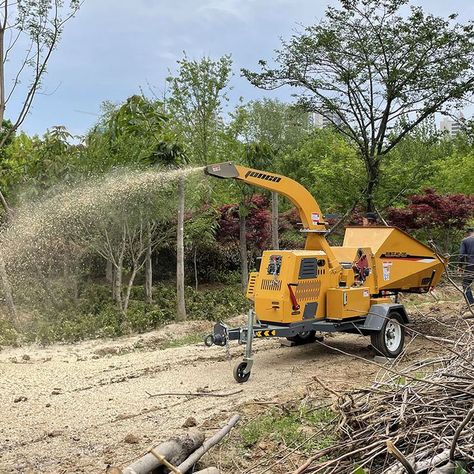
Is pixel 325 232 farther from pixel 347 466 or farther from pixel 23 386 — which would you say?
pixel 347 466

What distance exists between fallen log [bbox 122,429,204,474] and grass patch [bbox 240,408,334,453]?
55 cm

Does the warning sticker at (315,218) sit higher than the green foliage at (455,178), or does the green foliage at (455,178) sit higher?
the green foliage at (455,178)

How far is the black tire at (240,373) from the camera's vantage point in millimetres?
7902

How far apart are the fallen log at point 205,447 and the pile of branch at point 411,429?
2.95 ft

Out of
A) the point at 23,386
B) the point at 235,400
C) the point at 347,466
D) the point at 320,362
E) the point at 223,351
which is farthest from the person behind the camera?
the point at 223,351

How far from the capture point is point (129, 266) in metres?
17.1

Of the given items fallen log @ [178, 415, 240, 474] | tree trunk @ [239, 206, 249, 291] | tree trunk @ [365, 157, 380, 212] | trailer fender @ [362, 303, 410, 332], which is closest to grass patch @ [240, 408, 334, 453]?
fallen log @ [178, 415, 240, 474]

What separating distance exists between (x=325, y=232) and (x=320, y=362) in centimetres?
179

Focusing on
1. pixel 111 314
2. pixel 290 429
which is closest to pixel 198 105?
pixel 111 314

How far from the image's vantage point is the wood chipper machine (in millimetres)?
8312

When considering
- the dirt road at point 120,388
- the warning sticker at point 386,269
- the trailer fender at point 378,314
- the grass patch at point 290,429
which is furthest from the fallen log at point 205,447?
the warning sticker at point 386,269

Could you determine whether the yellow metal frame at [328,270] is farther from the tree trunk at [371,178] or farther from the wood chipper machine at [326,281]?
the tree trunk at [371,178]

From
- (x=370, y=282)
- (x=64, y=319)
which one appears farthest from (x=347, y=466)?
(x=64, y=319)

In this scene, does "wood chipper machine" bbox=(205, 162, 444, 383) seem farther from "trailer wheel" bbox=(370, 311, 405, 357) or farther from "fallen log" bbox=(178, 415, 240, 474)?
"fallen log" bbox=(178, 415, 240, 474)
